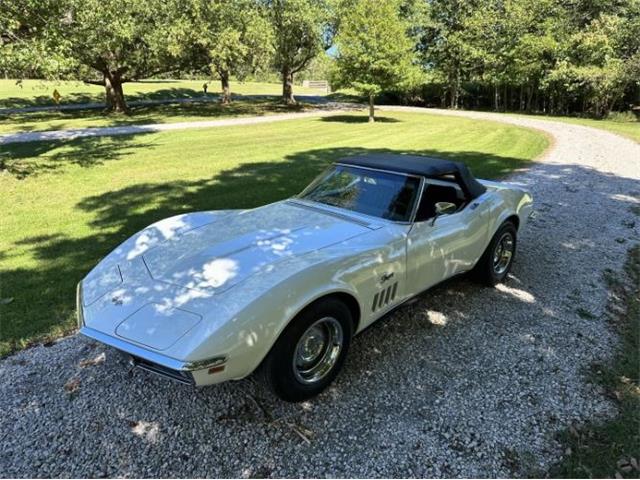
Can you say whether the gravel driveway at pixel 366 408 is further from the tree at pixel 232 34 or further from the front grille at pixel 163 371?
the tree at pixel 232 34

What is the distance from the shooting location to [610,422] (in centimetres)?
314

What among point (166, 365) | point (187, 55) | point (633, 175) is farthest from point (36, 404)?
point (187, 55)

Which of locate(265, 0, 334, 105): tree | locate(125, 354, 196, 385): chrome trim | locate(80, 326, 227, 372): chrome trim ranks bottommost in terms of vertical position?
locate(125, 354, 196, 385): chrome trim

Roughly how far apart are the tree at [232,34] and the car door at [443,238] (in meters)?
20.4

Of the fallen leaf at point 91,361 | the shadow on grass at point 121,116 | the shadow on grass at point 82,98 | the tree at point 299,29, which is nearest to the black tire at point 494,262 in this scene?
the fallen leaf at point 91,361

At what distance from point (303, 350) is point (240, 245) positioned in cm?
92

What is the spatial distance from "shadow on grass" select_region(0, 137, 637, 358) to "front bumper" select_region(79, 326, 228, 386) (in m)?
1.92

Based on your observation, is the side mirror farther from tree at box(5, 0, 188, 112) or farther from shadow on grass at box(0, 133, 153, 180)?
shadow on grass at box(0, 133, 153, 180)

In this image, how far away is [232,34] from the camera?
22.0 meters

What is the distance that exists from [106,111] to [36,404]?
25.6m

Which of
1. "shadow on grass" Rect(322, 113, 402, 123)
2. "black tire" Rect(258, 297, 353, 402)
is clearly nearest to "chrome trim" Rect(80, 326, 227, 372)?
"black tire" Rect(258, 297, 353, 402)

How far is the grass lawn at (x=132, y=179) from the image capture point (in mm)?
5133

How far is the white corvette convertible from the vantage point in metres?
2.69

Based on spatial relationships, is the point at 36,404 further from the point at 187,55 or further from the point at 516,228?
the point at 187,55
